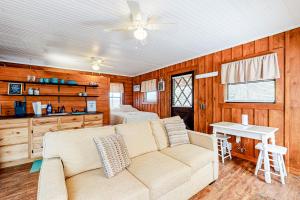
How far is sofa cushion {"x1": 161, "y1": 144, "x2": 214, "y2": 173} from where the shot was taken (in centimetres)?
180

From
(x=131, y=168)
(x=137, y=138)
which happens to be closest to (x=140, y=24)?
(x=137, y=138)

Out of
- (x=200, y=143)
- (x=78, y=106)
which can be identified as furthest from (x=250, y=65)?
(x=78, y=106)

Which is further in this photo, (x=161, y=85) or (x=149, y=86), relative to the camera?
(x=149, y=86)

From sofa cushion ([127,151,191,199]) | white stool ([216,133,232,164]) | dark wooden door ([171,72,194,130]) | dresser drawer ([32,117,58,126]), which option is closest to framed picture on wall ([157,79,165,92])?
dark wooden door ([171,72,194,130])

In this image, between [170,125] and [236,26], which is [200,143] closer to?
[170,125]

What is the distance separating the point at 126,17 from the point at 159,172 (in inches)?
82.6

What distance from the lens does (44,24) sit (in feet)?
7.28

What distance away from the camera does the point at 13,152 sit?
2.72 metres

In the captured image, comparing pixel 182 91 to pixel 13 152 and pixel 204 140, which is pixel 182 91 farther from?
pixel 13 152

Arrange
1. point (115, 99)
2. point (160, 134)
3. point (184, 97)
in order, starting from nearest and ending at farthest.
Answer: point (160, 134) < point (184, 97) < point (115, 99)

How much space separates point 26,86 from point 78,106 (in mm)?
1243

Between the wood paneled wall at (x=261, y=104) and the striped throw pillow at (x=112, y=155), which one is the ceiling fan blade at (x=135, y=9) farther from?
the wood paneled wall at (x=261, y=104)

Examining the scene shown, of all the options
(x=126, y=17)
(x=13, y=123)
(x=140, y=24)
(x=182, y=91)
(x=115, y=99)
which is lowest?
(x=13, y=123)

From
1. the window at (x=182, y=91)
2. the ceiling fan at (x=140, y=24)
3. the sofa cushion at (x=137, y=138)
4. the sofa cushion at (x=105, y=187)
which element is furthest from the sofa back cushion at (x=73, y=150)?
the window at (x=182, y=91)
